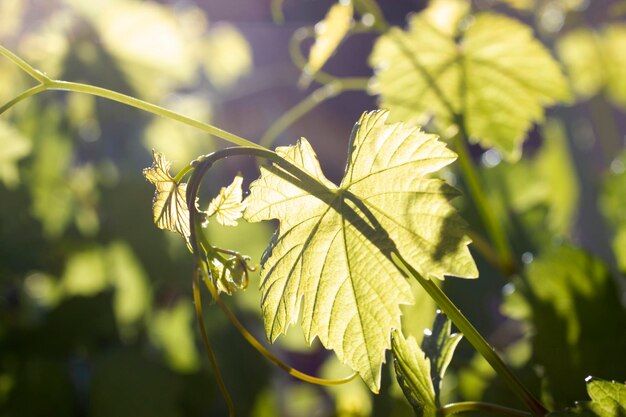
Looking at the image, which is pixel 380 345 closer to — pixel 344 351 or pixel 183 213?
pixel 344 351

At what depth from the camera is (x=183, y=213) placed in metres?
0.46

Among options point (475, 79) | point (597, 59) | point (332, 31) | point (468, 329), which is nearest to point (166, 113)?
point (468, 329)

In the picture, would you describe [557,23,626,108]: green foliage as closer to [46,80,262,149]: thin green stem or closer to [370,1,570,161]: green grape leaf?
[370,1,570,161]: green grape leaf

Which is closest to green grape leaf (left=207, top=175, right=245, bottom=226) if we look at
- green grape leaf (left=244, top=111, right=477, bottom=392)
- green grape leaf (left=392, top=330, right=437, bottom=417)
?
green grape leaf (left=244, top=111, right=477, bottom=392)

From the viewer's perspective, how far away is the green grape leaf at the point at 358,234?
45cm

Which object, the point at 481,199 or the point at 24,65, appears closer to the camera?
the point at 24,65

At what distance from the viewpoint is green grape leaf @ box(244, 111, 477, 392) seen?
0.45 metres

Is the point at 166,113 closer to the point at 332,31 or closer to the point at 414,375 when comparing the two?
the point at 414,375

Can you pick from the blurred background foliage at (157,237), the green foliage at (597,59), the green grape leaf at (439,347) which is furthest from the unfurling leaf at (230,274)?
the green foliage at (597,59)

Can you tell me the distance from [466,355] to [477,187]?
8.8 inches

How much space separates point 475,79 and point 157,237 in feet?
2.49

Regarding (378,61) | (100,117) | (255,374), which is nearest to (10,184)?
(100,117)

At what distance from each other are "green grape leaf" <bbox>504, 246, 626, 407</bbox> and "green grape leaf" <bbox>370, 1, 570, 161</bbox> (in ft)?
0.44

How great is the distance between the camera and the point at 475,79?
0.84m
